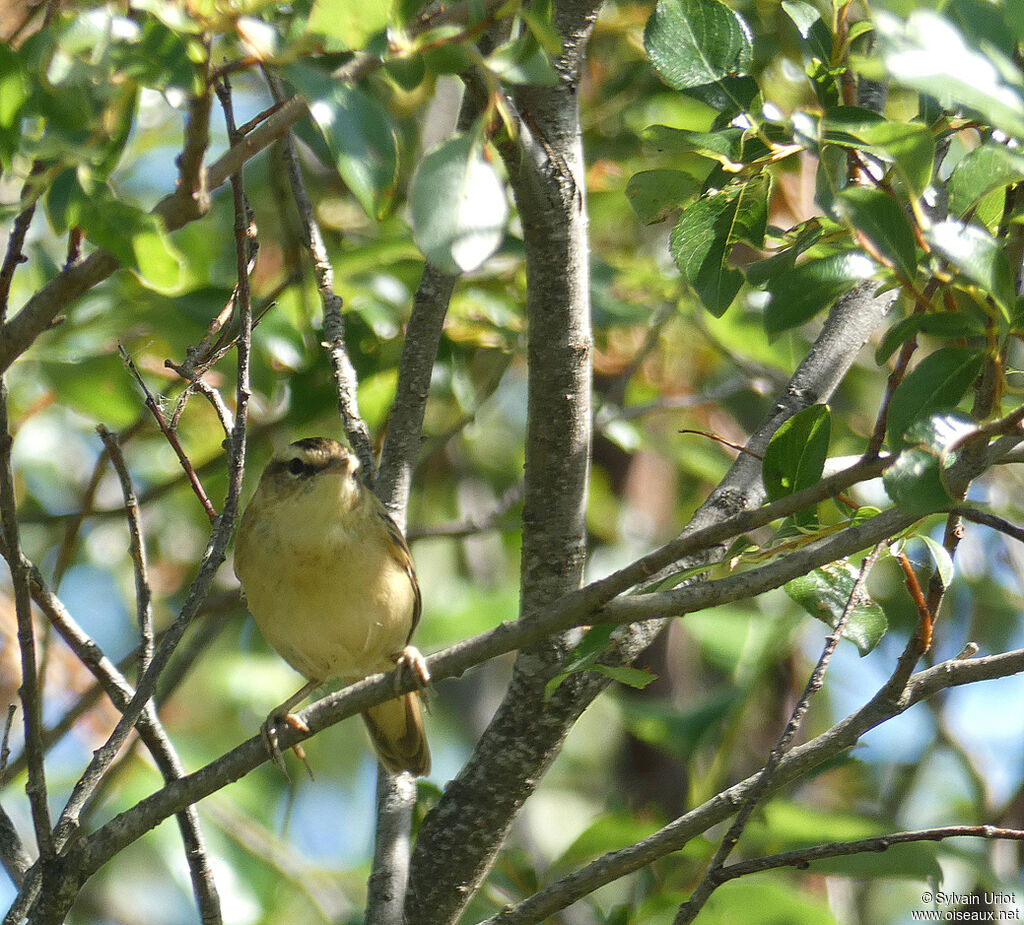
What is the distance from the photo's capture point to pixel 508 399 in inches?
241

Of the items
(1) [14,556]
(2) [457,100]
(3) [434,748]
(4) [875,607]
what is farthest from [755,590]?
(3) [434,748]

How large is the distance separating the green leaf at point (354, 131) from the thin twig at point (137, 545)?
1110 mm

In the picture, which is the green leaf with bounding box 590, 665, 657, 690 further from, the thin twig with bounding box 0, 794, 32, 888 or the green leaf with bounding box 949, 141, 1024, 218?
the thin twig with bounding box 0, 794, 32, 888


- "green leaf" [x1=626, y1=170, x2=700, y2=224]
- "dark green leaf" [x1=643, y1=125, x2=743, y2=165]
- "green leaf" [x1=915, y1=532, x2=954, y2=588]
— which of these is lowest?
"green leaf" [x1=915, y1=532, x2=954, y2=588]

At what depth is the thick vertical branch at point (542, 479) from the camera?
2076 millimetres

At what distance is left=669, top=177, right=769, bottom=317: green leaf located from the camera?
1927 millimetres

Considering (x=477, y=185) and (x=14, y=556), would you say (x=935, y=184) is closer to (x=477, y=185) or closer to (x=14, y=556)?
(x=477, y=185)

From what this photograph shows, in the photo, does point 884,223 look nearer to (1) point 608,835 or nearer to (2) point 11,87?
(2) point 11,87

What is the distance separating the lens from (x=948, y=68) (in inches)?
46.2

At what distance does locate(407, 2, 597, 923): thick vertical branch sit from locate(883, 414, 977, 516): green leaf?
32.1 inches

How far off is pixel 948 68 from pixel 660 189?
0.90 metres

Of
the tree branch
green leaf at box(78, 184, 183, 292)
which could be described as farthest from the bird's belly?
green leaf at box(78, 184, 183, 292)

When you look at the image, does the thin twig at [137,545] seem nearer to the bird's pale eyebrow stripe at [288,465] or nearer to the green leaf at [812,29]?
the bird's pale eyebrow stripe at [288,465]

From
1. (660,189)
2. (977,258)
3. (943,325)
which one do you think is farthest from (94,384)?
(977,258)
